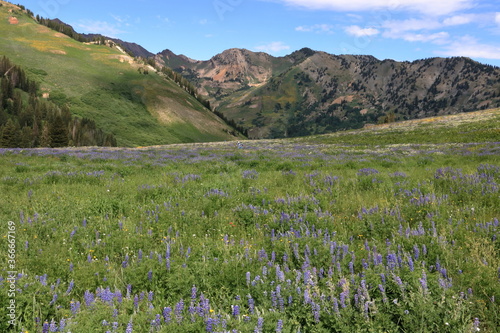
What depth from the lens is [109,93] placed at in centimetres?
15825

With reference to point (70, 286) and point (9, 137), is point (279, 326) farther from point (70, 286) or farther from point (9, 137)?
point (9, 137)

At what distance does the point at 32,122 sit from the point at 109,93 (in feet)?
173

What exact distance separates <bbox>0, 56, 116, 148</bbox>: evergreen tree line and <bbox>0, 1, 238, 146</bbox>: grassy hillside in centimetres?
1137

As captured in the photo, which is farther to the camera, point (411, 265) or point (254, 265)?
point (254, 265)

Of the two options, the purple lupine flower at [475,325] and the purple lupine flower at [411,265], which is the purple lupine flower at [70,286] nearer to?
the purple lupine flower at [411,265]

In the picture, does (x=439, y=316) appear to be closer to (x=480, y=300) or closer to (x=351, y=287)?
(x=480, y=300)

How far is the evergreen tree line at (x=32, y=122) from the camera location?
83250mm

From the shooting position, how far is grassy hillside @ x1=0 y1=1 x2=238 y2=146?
139m

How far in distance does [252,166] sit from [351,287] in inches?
559

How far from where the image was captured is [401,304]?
311cm

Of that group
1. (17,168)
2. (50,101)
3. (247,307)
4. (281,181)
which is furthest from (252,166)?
(50,101)

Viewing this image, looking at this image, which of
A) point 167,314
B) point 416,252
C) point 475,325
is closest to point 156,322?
point 167,314

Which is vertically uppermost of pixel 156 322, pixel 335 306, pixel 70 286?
pixel 335 306

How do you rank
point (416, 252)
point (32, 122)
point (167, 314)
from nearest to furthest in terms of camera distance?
point (167, 314)
point (416, 252)
point (32, 122)
